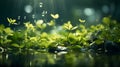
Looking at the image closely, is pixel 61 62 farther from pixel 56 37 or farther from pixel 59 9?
pixel 59 9

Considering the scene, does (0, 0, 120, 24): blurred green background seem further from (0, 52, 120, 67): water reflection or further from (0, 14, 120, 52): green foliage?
(0, 52, 120, 67): water reflection

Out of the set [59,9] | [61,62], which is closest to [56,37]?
[61,62]

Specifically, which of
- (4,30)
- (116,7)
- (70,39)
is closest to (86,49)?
(70,39)

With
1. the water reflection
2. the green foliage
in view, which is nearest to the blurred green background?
the green foliage

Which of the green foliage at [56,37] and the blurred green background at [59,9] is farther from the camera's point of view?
the blurred green background at [59,9]

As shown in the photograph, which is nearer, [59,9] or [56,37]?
[56,37]

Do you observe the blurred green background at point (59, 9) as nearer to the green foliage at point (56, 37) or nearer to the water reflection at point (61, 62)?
the green foliage at point (56, 37)

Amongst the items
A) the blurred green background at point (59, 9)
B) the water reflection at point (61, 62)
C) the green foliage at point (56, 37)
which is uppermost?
the blurred green background at point (59, 9)

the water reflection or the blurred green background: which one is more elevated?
the blurred green background

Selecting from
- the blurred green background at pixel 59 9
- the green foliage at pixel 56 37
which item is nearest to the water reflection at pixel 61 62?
the green foliage at pixel 56 37

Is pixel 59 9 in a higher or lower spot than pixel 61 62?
higher

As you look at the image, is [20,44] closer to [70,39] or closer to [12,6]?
[70,39]

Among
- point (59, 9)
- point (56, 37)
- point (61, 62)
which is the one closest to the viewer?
point (61, 62)
